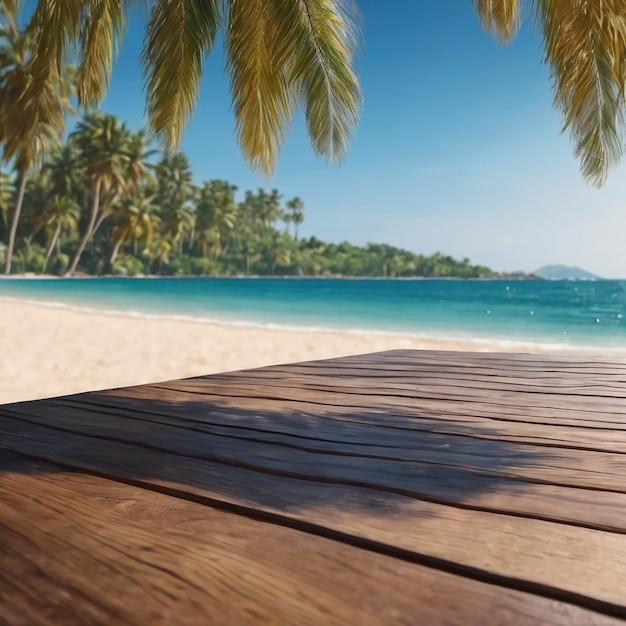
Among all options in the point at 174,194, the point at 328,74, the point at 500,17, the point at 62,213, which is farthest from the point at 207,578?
the point at 174,194

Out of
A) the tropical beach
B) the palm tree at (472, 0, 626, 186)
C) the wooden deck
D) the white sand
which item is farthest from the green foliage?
the wooden deck

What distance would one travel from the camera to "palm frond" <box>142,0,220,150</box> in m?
3.16

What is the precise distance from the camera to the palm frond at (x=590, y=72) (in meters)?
2.69

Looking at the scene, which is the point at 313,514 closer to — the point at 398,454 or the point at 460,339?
the point at 398,454

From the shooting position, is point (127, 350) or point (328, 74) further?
point (127, 350)

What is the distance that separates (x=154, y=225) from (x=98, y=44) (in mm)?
34037

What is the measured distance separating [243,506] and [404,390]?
1389mm

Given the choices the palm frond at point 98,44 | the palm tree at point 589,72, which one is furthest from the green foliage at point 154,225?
the palm tree at point 589,72

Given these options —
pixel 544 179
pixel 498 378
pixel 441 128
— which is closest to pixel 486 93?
pixel 441 128

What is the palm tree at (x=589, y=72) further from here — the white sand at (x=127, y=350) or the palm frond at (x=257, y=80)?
the white sand at (x=127, y=350)

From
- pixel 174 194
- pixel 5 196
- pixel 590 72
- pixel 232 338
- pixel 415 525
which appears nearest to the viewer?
pixel 415 525

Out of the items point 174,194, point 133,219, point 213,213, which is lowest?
point 133,219

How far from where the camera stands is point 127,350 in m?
7.64

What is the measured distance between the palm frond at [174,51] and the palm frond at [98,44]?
286 millimetres
